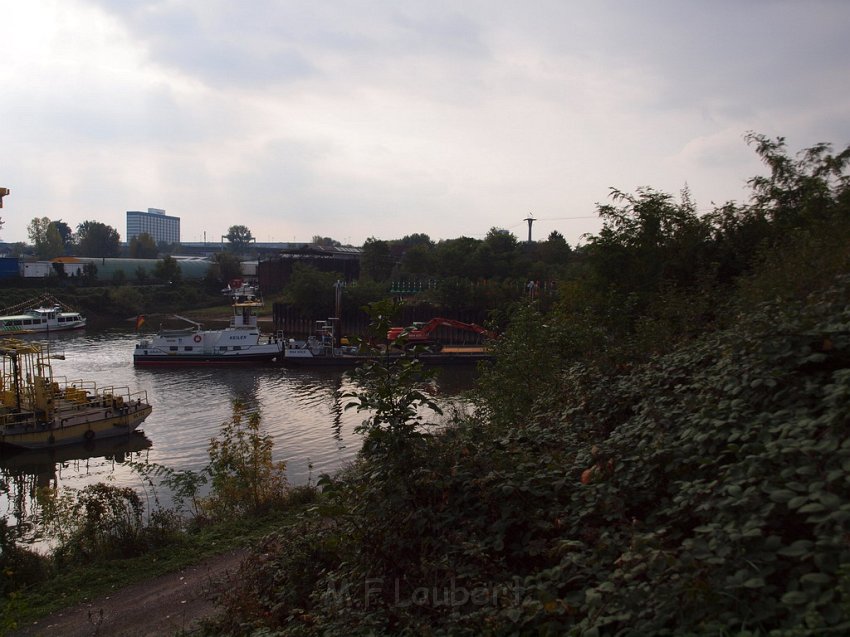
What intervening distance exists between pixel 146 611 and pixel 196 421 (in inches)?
757

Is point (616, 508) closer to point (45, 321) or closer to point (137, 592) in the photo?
point (137, 592)

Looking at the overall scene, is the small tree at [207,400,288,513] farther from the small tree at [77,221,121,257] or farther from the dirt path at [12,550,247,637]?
the small tree at [77,221,121,257]

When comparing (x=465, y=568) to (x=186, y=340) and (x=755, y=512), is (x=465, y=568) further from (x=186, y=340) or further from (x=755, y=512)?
(x=186, y=340)

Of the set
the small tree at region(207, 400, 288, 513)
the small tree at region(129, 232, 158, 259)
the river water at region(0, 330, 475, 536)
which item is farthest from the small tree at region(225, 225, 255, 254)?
the small tree at region(207, 400, 288, 513)

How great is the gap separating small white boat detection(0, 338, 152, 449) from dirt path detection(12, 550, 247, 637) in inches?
593

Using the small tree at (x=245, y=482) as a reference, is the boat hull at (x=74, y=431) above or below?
below

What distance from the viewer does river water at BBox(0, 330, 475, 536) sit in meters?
19.2

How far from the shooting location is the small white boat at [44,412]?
20656 millimetres

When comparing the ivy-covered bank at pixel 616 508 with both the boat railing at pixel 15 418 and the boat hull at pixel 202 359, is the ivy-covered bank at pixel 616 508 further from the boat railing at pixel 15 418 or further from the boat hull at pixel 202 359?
the boat hull at pixel 202 359

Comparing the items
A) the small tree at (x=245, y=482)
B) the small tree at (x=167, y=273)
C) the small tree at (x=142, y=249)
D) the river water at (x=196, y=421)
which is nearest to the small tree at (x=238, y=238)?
the small tree at (x=142, y=249)

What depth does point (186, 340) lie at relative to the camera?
3962 centimetres

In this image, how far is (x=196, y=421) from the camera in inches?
1025

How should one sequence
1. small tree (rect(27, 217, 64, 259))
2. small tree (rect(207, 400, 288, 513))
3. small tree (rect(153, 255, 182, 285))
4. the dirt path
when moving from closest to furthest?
the dirt path, small tree (rect(207, 400, 288, 513)), small tree (rect(153, 255, 182, 285)), small tree (rect(27, 217, 64, 259))

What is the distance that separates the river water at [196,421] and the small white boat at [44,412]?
53 centimetres
